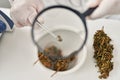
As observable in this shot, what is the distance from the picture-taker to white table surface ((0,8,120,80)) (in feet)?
2.54

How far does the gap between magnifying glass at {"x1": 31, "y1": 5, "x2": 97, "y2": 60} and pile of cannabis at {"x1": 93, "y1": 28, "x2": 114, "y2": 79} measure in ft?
0.36

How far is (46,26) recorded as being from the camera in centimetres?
74

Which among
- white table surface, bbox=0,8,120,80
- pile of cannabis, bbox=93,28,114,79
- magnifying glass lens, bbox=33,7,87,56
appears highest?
magnifying glass lens, bbox=33,7,87,56

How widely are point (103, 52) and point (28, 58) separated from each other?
222 mm

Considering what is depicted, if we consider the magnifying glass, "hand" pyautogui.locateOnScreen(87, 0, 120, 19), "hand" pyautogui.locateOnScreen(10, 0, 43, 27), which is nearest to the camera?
the magnifying glass

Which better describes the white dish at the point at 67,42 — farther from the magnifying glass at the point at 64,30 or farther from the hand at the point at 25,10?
the hand at the point at 25,10

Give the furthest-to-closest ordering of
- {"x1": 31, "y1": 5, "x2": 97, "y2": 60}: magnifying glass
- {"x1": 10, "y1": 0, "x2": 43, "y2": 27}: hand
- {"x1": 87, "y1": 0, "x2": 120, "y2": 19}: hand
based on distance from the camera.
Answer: {"x1": 10, "y1": 0, "x2": 43, "y2": 27}: hand → {"x1": 87, "y1": 0, "x2": 120, "y2": 19}: hand → {"x1": 31, "y1": 5, "x2": 97, "y2": 60}: magnifying glass

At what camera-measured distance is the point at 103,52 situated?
78 cm

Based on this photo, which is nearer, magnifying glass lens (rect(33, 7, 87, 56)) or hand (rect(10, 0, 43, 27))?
magnifying glass lens (rect(33, 7, 87, 56))

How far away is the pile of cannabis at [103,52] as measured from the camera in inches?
29.9

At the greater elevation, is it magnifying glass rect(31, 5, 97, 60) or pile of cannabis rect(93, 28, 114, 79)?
magnifying glass rect(31, 5, 97, 60)

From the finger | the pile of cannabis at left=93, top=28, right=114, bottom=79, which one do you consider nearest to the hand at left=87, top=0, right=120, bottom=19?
the finger

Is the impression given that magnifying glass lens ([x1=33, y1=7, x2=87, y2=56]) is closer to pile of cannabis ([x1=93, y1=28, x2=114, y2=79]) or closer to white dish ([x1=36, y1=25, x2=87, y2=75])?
white dish ([x1=36, y1=25, x2=87, y2=75])

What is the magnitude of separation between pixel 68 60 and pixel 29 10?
0.19m
